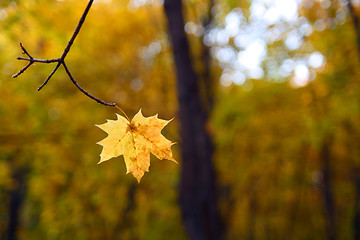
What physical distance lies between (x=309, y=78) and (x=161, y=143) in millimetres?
7887

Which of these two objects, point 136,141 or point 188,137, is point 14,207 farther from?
point 136,141

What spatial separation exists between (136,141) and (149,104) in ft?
18.8

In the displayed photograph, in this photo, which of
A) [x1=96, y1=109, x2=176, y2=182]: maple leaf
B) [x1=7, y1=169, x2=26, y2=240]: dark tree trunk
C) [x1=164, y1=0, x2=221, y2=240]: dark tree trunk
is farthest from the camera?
[x1=7, y1=169, x2=26, y2=240]: dark tree trunk

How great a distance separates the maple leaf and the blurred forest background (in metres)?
3.25

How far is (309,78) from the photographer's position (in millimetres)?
7699

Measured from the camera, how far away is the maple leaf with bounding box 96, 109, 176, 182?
93 cm

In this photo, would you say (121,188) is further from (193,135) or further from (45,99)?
(193,135)

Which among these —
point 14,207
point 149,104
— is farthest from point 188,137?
point 14,207

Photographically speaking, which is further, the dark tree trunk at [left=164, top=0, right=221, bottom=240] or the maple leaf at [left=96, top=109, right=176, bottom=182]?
the dark tree trunk at [left=164, top=0, right=221, bottom=240]

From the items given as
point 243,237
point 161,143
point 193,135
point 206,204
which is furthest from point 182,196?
point 243,237

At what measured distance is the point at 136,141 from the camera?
99 centimetres

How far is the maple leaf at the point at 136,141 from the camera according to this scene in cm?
93

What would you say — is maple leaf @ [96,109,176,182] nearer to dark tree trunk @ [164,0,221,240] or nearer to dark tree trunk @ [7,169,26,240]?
dark tree trunk @ [164,0,221,240]

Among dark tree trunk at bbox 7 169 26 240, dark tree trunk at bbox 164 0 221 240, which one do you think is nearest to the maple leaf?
dark tree trunk at bbox 164 0 221 240
